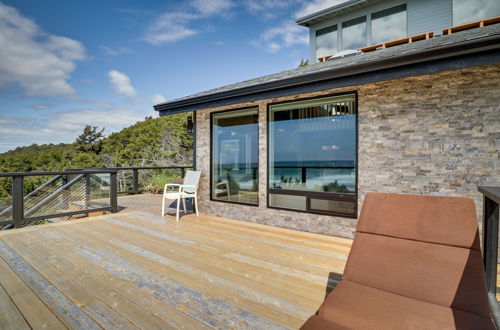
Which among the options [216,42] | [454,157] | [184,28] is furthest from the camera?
[216,42]

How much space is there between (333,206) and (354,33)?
9094 millimetres

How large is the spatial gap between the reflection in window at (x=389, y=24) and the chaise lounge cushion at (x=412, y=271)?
9982 millimetres

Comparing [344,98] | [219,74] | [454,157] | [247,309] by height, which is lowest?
[247,309]

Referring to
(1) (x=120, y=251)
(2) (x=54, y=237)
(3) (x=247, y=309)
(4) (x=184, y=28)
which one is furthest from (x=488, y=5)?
(2) (x=54, y=237)

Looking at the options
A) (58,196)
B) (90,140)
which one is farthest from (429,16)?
(90,140)

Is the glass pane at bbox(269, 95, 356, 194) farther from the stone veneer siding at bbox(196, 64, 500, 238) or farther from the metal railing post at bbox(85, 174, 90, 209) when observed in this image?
the metal railing post at bbox(85, 174, 90, 209)

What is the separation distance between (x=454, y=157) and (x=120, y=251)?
14.5 ft

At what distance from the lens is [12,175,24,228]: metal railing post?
452 cm

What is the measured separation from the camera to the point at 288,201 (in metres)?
4.57

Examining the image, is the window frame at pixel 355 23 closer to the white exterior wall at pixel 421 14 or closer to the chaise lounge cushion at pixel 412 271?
the white exterior wall at pixel 421 14

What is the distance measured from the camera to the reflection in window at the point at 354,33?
33.3ft

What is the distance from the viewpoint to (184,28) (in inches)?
386

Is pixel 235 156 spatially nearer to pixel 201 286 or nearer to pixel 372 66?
pixel 372 66

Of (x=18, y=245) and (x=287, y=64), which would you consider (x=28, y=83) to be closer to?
(x=287, y=64)
